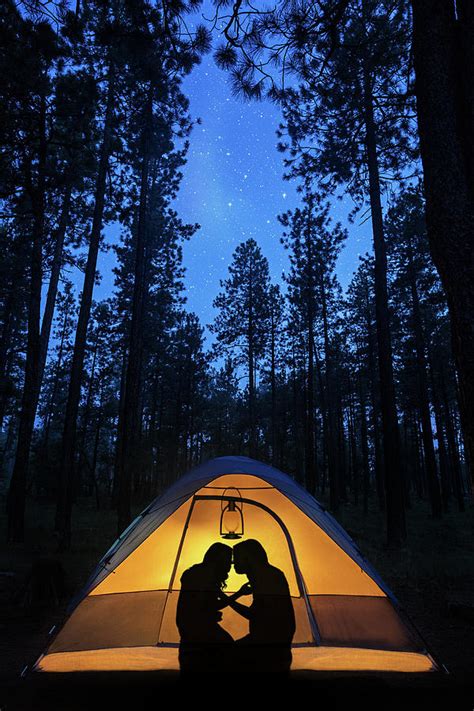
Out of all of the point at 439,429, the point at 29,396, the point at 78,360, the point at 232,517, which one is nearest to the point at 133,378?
the point at 78,360

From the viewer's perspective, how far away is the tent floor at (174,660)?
3574 millimetres

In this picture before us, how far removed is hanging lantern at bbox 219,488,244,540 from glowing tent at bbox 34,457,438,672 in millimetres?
15

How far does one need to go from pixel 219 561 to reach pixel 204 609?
19.8 inches

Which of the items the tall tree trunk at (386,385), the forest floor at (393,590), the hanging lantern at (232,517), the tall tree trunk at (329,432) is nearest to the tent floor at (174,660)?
the forest floor at (393,590)

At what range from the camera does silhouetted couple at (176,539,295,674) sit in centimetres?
366

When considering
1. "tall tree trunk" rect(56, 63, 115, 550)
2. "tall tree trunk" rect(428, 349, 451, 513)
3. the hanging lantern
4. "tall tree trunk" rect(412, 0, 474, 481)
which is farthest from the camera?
"tall tree trunk" rect(428, 349, 451, 513)

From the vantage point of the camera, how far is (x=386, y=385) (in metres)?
10.3

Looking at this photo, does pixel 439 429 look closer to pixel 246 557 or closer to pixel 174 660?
pixel 246 557

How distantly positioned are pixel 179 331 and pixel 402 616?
24771 millimetres

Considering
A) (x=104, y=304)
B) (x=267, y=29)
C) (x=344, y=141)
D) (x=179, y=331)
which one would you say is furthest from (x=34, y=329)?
(x=179, y=331)

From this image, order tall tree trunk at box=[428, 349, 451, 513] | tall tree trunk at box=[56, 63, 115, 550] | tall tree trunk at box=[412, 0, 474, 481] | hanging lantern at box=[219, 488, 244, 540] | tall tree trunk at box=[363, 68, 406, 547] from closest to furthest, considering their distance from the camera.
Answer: tall tree trunk at box=[412, 0, 474, 481], hanging lantern at box=[219, 488, 244, 540], tall tree trunk at box=[363, 68, 406, 547], tall tree trunk at box=[56, 63, 115, 550], tall tree trunk at box=[428, 349, 451, 513]

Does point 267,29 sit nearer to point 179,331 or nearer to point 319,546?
point 319,546

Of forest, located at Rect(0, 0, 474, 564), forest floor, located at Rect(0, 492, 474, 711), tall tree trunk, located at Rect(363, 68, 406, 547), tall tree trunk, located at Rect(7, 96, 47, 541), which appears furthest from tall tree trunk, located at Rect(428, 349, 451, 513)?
tall tree trunk, located at Rect(7, 96, 47, 541)

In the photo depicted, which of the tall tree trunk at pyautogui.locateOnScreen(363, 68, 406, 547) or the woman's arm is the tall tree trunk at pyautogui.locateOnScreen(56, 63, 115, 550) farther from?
the woman's arm
